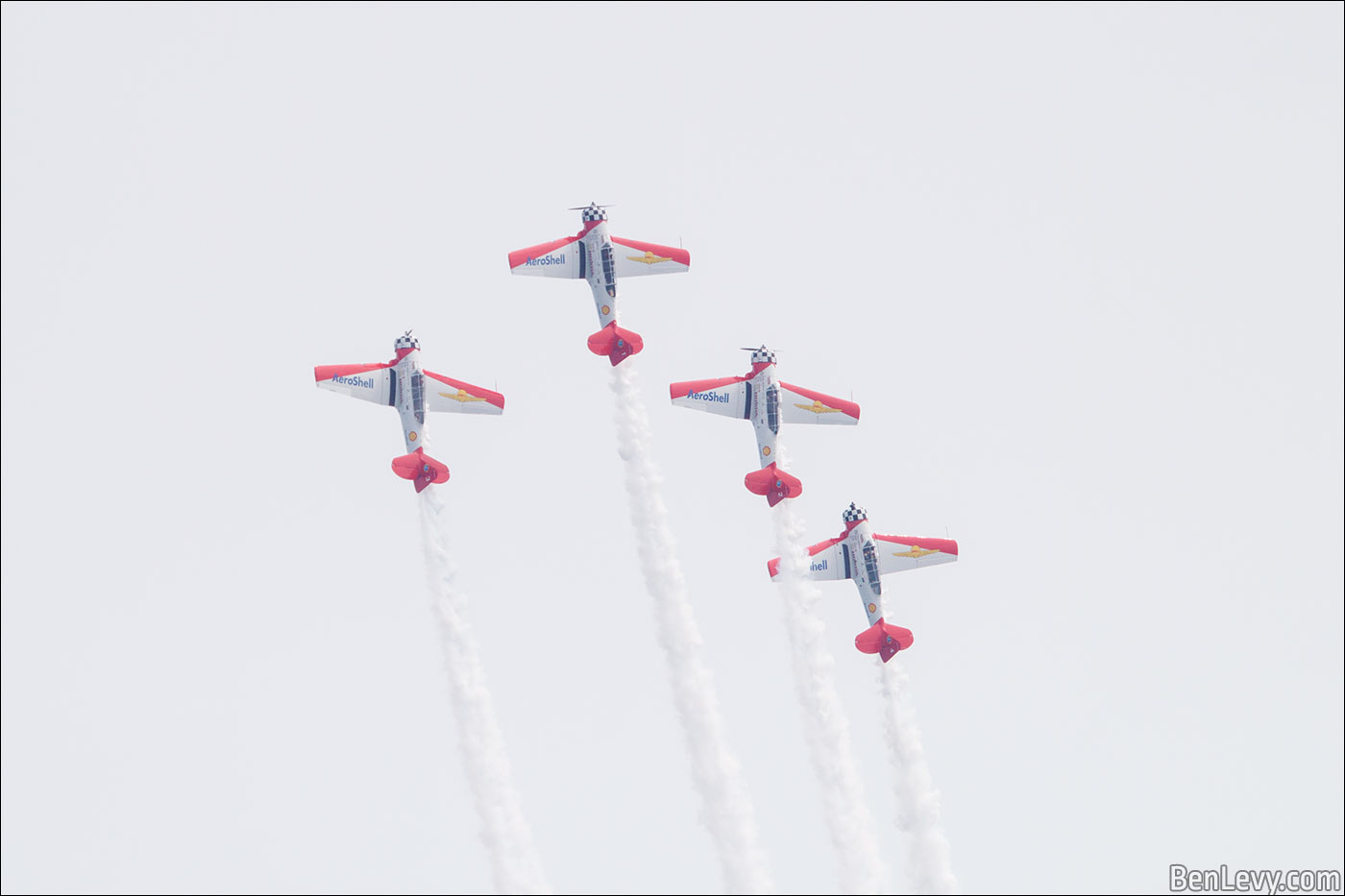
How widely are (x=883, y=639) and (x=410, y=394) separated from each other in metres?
24.0

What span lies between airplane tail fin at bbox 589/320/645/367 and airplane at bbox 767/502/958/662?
11622 millimetres

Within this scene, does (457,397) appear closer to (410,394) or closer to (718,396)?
(410,394)

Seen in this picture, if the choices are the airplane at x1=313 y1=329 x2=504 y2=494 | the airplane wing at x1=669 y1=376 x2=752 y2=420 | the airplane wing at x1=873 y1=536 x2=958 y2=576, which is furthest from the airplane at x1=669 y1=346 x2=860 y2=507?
the airplane at x1=313 y1=329 x2=504 y2=494

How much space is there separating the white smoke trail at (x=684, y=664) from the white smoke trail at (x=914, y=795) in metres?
7.07

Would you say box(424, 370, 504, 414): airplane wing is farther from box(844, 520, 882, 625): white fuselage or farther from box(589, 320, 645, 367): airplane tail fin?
box(844, 520, 882, 625): white fuselage

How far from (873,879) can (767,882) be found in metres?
4.75

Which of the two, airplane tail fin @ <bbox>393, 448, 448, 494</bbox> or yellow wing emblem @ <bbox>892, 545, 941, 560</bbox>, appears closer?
airplane tail fin @ <bbox>393, 448, 448, 494</bbox>

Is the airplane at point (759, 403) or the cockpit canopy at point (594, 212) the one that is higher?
the cockpit canopy at point (594, 212)

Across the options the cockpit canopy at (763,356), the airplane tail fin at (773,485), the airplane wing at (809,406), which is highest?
the cockpit canopy at (763,356)

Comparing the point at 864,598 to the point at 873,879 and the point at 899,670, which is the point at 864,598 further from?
the point at 873,879

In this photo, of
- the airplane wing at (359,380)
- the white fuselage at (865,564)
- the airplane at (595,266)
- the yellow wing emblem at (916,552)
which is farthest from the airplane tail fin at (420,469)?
the yellow wing emblem at (916,552)

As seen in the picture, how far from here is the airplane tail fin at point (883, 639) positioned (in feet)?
426

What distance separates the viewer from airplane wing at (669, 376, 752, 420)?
130375 mm

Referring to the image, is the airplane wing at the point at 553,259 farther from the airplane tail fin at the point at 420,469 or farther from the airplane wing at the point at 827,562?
the airplane wing at the point at 827,562
